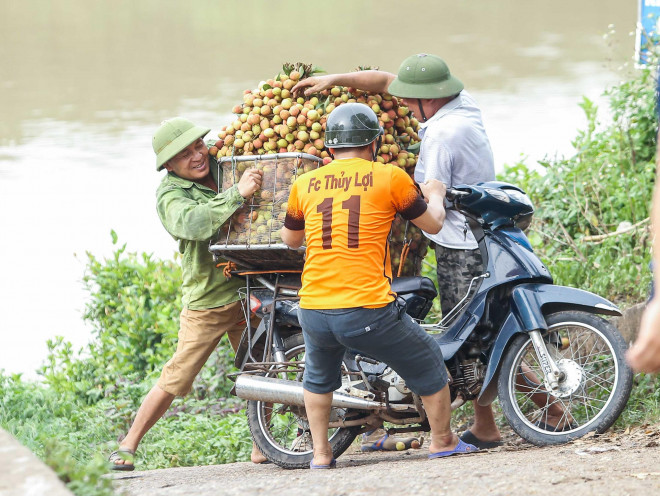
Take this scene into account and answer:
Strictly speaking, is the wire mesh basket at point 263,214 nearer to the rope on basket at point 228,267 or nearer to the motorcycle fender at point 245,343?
the rope on basket at point 228,267

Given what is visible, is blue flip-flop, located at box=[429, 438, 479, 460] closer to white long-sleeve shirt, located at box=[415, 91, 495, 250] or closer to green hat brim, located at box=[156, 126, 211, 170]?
white long-sleeve shirt, located at box=[415, 91, 495, 250]

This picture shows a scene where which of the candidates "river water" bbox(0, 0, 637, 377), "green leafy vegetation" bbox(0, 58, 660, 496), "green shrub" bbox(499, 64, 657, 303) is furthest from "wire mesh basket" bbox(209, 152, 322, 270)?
"river water" bbox(0, 0, 637, 377)

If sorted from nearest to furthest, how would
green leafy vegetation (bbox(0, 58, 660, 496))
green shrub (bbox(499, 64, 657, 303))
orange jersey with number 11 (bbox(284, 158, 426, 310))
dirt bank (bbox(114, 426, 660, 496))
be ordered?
dirt bank (bbox(114, 426, 660, 496)), orange jersey with number 11 (bbox(284, 158, 426, 310)), green leafy vegetation (bbox(0, 58, 660, 496)), green shrub (bbox(499, 64, 657, 303))

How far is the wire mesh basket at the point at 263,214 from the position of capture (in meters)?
4.54

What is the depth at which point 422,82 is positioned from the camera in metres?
4.64

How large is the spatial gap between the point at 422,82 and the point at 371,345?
4.18 ft

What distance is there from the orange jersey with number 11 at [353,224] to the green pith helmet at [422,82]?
627 mm

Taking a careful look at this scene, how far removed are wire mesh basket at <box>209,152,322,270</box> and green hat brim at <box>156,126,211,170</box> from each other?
0.19 metres

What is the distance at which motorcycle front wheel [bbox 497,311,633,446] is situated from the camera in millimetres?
4254

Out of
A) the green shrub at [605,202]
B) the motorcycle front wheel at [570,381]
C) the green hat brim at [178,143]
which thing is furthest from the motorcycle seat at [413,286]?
the green shrub at [605,202]

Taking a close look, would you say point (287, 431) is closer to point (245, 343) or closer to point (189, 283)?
point (245, 343)

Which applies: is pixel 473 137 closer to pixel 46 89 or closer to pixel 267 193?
pixel 267 193

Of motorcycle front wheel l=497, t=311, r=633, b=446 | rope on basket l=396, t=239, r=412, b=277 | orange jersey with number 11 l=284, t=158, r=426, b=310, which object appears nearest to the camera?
orange jersey with number 11 l=284, t=158, r=426, b=310

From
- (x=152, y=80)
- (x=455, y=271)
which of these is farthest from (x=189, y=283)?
(x=152, y=80)
